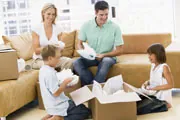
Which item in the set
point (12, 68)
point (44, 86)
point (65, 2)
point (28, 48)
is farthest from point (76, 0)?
point (44, 86)

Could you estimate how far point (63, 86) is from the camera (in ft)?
8.50

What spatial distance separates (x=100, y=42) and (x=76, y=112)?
0.96 m

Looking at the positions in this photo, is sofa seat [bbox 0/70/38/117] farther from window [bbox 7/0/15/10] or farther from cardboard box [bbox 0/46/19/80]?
window [bbox 7/0/15/10]

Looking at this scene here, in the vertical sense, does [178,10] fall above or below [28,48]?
above

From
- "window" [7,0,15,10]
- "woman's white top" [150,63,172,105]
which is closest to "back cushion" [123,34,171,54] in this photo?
"woman's white top" [150,63,172,105]

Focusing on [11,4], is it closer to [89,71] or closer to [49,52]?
[89,71]

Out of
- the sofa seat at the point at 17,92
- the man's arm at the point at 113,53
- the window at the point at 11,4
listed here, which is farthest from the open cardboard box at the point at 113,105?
the window at the point at 11,4

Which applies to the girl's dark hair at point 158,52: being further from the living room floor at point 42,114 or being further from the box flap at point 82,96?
the box flap at point 82,96

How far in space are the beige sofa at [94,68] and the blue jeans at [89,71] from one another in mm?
125

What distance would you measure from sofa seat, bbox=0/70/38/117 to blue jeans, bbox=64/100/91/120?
502mm

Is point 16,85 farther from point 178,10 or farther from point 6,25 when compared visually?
point 178,10

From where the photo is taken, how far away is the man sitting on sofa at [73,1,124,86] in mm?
3330

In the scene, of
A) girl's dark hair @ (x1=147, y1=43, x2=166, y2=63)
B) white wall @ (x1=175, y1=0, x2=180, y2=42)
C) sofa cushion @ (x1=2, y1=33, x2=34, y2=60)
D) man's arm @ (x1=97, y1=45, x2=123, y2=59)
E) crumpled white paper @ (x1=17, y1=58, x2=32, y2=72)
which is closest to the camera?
girl's dark hair @ (x1=147, y1=43, x2=166, y2=63)

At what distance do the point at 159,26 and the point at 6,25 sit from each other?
2328 millimetres
